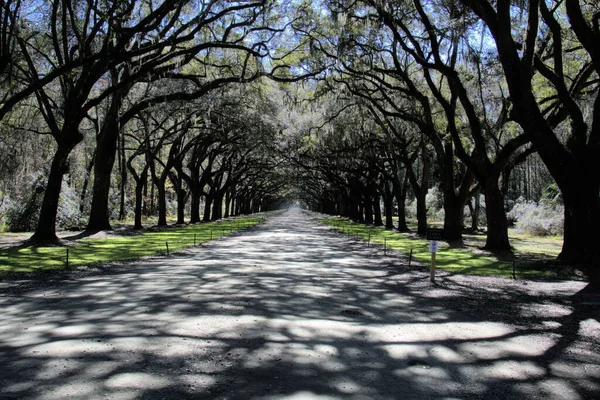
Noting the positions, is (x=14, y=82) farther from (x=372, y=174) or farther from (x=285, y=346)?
(x=372, y=174)

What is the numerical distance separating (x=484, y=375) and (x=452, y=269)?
8939 mm

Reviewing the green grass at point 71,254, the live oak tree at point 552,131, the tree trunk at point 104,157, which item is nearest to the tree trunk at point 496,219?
the live oak tree at point 552,131

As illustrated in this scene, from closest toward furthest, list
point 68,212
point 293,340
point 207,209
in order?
1. point 293,340
2. point 68,212
3. point 207,209

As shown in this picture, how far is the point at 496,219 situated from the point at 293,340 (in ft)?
46.6

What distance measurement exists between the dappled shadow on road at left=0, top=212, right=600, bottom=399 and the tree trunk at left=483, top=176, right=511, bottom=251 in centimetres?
760

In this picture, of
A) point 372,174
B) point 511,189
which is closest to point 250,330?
point 372,174

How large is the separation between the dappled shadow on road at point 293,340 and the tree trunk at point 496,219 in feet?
24.9

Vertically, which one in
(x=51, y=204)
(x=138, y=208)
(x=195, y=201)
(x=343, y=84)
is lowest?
(x=138, y=208)

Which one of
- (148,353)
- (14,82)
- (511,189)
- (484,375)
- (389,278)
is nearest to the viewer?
(484,375)

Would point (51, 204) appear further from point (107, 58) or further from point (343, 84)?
point (343, 84)

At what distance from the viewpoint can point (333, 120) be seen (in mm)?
28828

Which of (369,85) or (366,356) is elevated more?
(369,85)

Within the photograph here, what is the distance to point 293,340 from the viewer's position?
5746 mm

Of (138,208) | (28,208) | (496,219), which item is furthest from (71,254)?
(138,208)
